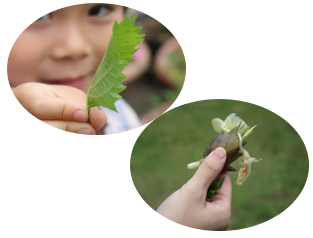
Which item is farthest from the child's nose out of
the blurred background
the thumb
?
the thumb

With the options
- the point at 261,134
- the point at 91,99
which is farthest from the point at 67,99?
the point at 261,134

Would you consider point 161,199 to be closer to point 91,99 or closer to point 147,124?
point 147,124

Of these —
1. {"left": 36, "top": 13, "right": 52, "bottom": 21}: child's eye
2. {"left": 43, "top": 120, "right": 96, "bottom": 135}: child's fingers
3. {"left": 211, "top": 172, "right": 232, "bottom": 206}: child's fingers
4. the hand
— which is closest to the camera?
the hand

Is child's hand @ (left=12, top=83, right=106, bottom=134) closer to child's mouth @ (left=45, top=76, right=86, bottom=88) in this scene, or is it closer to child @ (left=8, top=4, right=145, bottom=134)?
child @ (left=8, top=4, right=145, bottom=134)

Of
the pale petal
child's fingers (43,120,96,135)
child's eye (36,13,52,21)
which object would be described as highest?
child's eye (36,13,52,21)

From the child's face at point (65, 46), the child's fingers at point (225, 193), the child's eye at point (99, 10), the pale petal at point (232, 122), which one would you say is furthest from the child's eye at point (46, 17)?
the child's fingers at point (225, 193)

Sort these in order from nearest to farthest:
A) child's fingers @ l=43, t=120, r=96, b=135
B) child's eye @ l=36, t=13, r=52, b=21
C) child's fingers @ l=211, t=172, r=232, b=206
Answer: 1. child's fingers @ l=211, t=172, r=232, b=206
2. child's fingers @ l=43, t=120, r=96, b=135
3. child's eye @ l=36, t=13, r=52, b=21

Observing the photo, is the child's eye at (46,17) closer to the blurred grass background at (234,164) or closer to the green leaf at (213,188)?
the blurred grass background at (234,164)

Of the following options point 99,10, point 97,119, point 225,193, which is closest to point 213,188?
point 225,193
